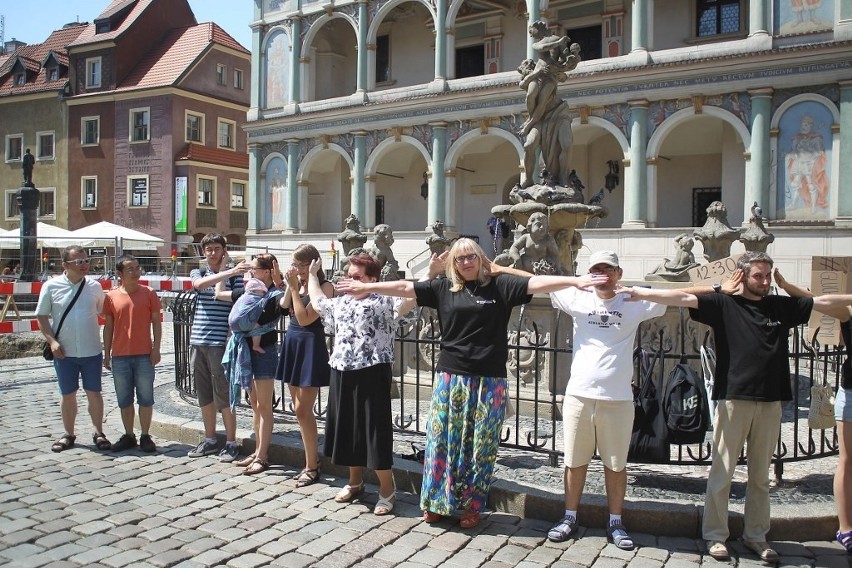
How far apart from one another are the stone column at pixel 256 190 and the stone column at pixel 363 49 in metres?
5.49

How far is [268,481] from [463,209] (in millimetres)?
24060

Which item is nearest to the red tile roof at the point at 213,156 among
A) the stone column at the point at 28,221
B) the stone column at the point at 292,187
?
the stone column at the point at 292,187

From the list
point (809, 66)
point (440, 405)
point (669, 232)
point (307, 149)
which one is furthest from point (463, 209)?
point (440, 405)

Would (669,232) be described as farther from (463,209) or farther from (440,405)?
(440,405)

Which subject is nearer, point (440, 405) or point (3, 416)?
point (440, 405)

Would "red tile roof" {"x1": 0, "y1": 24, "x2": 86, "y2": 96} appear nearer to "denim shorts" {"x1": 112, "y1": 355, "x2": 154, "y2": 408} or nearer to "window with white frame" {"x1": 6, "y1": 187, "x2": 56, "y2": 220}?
"window with white frame" {"x1": 6, "y1": 187, "x2": 56, "y2": 220}

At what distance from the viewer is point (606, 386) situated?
13.5 feet

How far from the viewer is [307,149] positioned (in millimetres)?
29156

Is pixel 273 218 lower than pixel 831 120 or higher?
lower

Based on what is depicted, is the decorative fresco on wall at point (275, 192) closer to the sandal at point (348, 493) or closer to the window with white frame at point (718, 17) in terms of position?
the window with white frame at point (718, 17)

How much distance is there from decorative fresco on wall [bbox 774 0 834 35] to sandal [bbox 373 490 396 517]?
19.9 m

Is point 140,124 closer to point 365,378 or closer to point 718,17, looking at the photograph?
point 718,17

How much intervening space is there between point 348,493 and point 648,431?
6.50ft

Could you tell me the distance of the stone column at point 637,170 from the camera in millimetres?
22047
